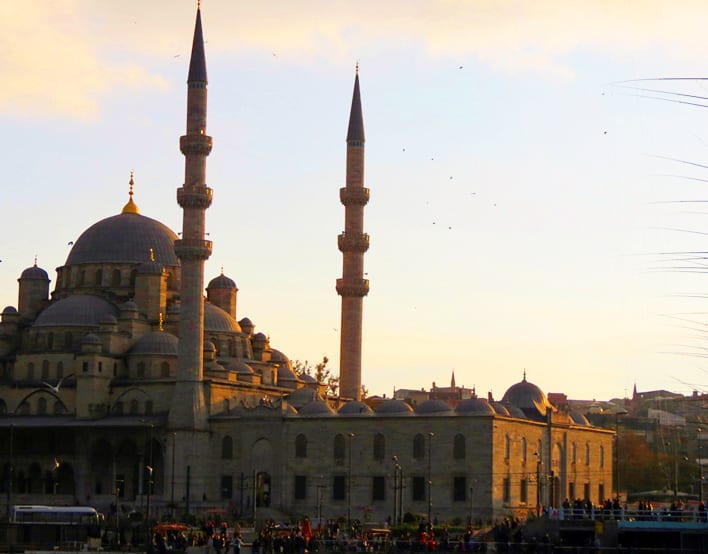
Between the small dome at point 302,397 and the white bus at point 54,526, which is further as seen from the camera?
the small dome at point 302,397

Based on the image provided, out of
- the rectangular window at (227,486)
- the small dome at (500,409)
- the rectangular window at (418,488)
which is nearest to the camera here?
the rectangular window at (418,488)

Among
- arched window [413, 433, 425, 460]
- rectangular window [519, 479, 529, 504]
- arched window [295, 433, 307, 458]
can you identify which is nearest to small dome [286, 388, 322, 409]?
arched window [295, 433, 307, 458]

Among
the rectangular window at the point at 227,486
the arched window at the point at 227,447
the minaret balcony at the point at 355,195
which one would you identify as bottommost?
the rectangular window at the point at 227,486

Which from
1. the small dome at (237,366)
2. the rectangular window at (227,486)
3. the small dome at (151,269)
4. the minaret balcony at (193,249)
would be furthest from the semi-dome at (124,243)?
the rectangular window at (227,486)

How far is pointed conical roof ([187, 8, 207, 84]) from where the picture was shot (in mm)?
67438

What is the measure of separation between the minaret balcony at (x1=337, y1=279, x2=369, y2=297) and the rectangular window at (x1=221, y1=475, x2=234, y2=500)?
10754 mm

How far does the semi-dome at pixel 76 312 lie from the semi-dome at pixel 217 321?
15.1 ft

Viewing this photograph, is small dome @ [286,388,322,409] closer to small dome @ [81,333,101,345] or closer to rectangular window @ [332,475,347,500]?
rectangular window @ [332,475,347,500]

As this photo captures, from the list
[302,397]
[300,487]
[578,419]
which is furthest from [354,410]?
[578,419]

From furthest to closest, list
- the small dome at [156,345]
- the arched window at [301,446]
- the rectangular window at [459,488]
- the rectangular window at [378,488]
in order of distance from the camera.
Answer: the small dome at [156,345]
the arched window at [301,446]
the rectangular window at [378,488]
the rectangular window at [459,488]

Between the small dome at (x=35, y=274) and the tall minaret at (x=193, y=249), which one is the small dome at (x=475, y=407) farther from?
the small dome at (x=35, y=274)

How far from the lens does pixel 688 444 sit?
11962 centimetres

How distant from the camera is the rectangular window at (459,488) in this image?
64.4m

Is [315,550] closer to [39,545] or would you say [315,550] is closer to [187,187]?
[39,545]
